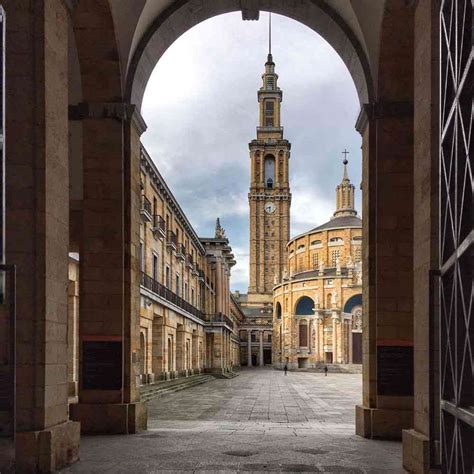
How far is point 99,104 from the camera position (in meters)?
12.2

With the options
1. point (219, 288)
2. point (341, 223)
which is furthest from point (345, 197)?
point (219, 288)

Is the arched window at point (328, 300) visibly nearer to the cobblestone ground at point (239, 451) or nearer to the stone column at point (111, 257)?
the cobblestone ground at point (239, 451)

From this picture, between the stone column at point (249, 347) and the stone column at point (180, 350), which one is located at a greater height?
the stone column at point (180, 350)

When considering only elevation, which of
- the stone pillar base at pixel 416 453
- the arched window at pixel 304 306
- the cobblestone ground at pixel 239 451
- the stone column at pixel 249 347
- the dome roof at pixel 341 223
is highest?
the dome roof at pixel 341 223

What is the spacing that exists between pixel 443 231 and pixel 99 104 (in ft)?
25.9

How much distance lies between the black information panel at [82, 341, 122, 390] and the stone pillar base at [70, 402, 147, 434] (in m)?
0.35

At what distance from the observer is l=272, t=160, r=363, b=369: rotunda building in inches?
3145

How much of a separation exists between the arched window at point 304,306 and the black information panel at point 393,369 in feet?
243

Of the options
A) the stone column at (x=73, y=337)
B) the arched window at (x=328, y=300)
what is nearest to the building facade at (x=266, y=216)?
the arched window at (x=328, y=300)

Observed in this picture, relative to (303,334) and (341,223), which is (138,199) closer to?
(303,334)

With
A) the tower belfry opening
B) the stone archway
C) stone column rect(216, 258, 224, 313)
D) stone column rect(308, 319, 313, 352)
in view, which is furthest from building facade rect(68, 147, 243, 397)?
the tower belfry opening

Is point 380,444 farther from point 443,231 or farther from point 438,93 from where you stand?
point 438,93

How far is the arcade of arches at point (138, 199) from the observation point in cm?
644

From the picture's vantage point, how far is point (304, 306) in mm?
85875
